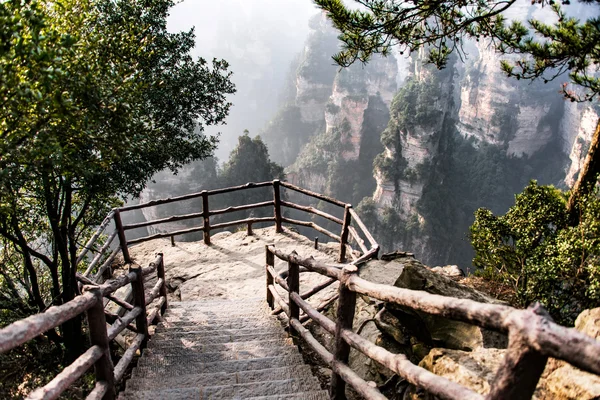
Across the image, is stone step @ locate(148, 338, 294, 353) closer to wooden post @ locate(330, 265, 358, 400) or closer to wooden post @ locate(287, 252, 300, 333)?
wooden post @ locate(287, 252, 300, 333)

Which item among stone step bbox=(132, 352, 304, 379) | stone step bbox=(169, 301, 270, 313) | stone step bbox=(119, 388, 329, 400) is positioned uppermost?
stone step bbox=(119, 388, 329, 400)

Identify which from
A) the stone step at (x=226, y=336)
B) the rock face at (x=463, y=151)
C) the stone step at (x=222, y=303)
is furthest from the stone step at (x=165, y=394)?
the rock face at (x=463, y=151)

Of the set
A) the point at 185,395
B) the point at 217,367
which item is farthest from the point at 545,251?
the point at 185,395

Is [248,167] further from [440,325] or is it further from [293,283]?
[440,325]

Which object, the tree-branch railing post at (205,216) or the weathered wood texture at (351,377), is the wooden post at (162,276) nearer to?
the weathered wood texture at (351,377)

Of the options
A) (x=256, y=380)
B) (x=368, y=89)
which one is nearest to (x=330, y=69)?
(x=368, y=89)

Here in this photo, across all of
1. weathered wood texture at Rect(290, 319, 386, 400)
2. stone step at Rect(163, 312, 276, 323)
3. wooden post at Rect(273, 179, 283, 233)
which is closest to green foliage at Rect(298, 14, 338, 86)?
wooden post at Rect(273, 179, 283, 233)

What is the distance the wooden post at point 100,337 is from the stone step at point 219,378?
0.55 m

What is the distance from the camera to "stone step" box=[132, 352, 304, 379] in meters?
3.11

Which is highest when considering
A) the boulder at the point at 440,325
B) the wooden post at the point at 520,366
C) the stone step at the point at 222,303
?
the wooden post at the point at 520,366

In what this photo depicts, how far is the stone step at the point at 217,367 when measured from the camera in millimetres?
3113

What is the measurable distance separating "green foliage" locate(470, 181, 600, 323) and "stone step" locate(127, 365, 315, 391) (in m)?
→ 3.58

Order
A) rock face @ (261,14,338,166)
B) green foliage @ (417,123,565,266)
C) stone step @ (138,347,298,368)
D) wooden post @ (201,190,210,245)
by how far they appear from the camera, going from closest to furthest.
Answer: stone step @ (138,347,298,368) → wooden post @ (201,190,210,245) → green foliage @ (417,123,565,266) → rock face @ (261,14,338,166)

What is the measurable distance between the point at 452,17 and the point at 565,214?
3326 mm
